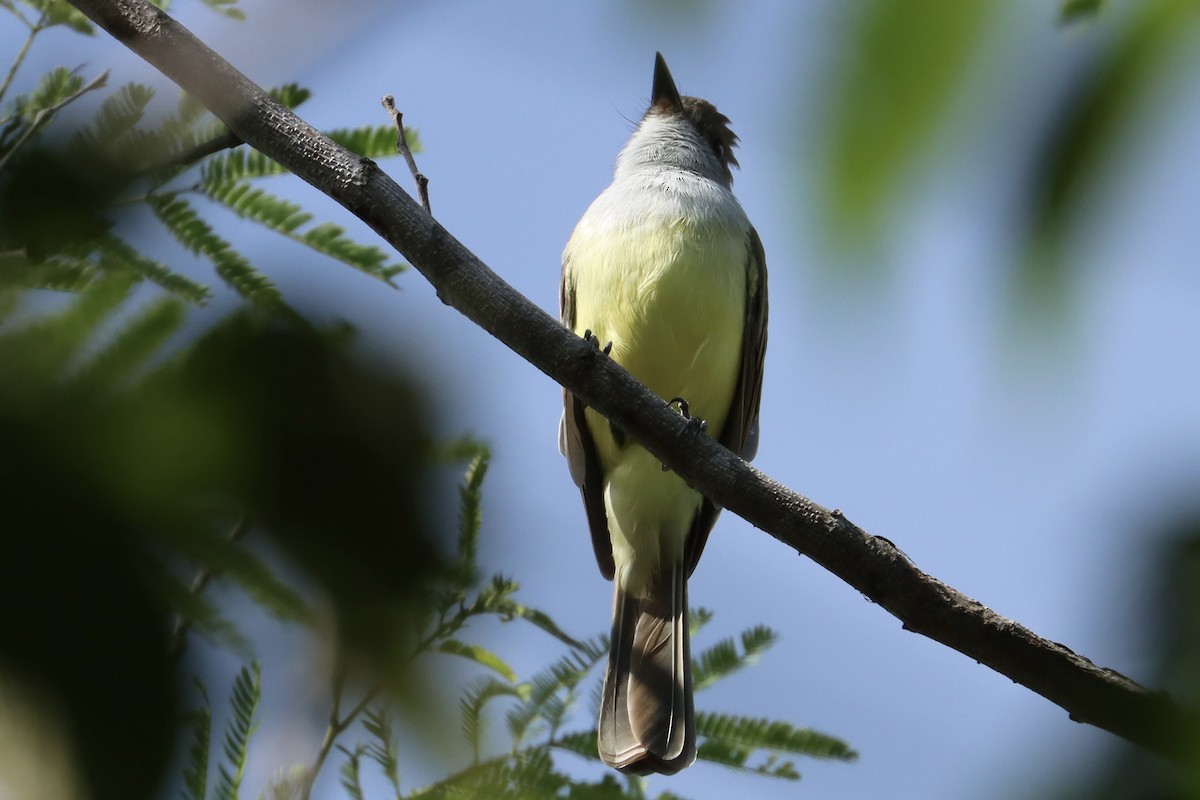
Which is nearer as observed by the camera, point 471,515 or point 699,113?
point 471,515

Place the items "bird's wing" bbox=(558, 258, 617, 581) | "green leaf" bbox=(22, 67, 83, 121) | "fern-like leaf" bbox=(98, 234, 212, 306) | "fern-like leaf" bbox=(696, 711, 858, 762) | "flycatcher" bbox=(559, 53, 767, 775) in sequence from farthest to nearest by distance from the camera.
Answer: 1. "bird's wing" bbox=(558, 258, 617, 581)
2. "flycatcher" bbox=(559, 53, 767, 775)
3. "fern-like leaf" bbox=(696, 711, 858, 762)
4. "green leaf" bbox=(22, 67, 83, 121)
5. "fern-like leaf" bbox=(98, 234, 212, 306)

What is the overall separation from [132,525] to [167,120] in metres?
0.42

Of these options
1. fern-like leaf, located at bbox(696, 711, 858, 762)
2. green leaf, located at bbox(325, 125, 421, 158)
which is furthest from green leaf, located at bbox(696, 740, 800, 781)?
green leaf, located at bbox(325, 125, 421, 158)

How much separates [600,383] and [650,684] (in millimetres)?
1879

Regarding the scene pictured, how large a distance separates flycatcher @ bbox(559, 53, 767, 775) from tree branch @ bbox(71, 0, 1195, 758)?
2.13 meters

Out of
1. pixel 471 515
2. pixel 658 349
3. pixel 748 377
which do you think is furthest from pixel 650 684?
pixel 471 515

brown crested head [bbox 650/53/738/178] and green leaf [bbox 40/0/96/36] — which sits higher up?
brown crested head [bbox 650/53/738/178]

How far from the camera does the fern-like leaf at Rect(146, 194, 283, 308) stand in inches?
35.5

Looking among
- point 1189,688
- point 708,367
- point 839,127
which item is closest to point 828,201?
point 839,127

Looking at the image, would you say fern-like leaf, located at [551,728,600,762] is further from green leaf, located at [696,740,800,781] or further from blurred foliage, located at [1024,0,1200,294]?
blurred foliage, located at [1024,0,1200,294]

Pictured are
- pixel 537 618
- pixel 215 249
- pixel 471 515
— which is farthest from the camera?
pixel 215 249

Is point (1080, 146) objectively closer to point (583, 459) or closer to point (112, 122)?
point (112, 122)

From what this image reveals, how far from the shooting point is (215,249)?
5.26 ft

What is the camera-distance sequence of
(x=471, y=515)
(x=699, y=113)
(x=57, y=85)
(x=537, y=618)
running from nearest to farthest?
A: 1. (x=471, y=515)
2. (x=537, y=618)
3. (x=57, y=85)
4. (x=699, y=113)
